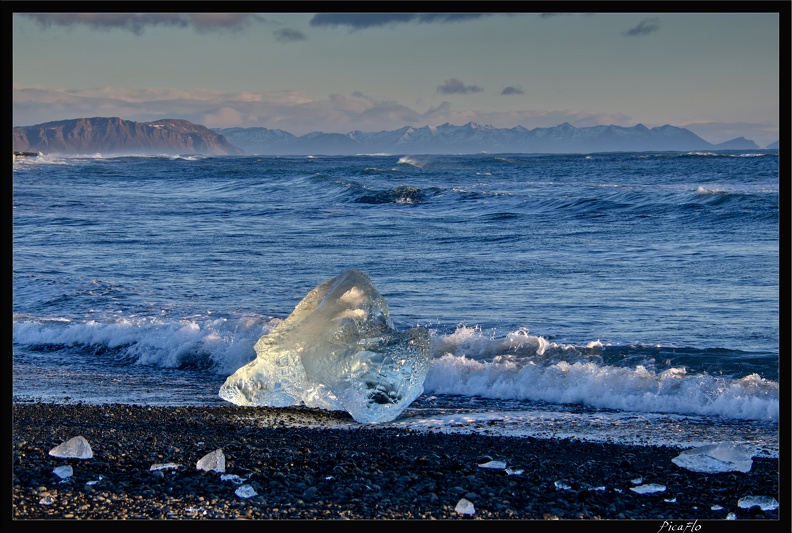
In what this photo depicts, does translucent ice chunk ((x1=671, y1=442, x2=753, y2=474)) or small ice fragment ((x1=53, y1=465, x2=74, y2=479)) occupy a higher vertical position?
small ice fragment ((x1=53, y1=465, x2=74, y2=479))

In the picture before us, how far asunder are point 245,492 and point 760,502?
11.1ft

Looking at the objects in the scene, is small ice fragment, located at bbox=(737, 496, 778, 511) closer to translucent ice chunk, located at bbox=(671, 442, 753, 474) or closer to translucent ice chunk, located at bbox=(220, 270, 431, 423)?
translucent ice chunk, located at bbox=(671, 442, 753, 474)

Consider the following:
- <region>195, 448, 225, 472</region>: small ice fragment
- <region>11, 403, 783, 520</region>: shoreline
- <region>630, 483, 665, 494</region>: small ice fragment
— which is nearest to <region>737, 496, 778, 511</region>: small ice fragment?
<region>11, 403, 783, 520</region>: shoreline

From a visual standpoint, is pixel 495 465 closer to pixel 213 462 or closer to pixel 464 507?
pixel 464 507

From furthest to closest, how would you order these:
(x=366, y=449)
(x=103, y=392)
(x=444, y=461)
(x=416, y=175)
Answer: (x=416, y=175)
(x=103, y=392)
(x=366, y=449)
(x=444, y=461)

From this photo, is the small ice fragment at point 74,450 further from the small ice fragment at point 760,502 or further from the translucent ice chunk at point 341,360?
the small ice fragment at point 760,502

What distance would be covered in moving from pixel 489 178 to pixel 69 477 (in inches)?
1555

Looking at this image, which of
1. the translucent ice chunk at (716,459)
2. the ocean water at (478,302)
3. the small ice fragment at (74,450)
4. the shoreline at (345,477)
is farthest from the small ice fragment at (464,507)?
the small ice fragment at (74,450)

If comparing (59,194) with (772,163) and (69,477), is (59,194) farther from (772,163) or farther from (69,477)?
(772,163)

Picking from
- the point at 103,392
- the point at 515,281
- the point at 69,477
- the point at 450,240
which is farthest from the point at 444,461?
the point at 450,240

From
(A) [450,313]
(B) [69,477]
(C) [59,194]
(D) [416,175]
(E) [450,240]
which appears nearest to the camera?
(B) [69,477]

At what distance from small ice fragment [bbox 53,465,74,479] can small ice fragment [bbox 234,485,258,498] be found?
1.25 metres

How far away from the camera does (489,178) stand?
4350cm

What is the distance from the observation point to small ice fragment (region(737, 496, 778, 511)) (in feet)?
16.4
